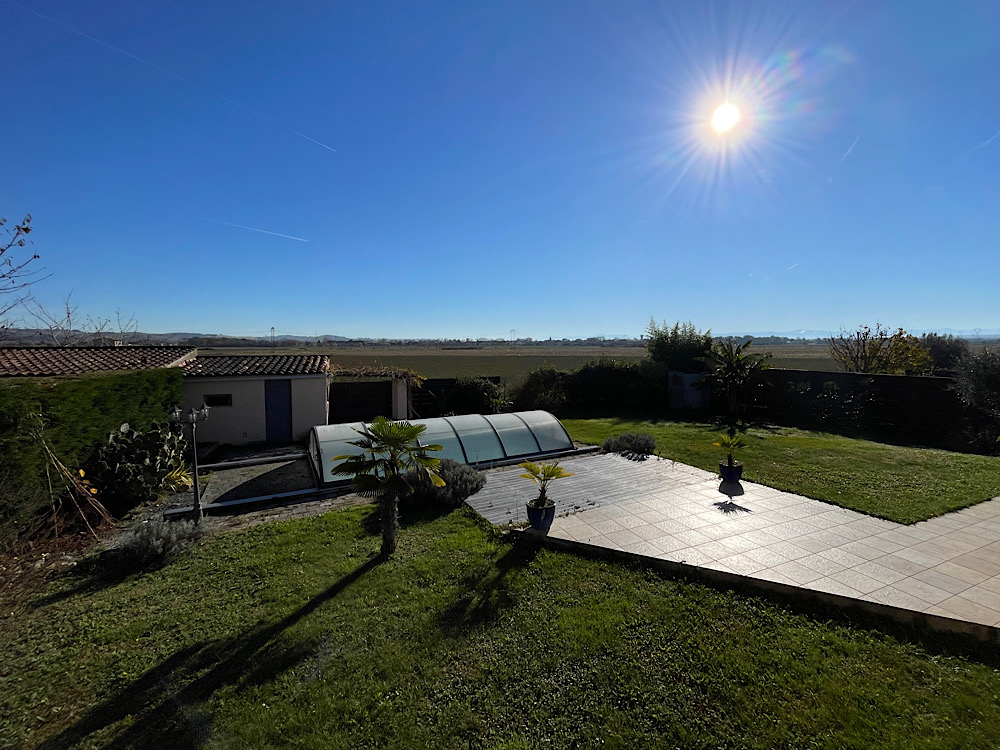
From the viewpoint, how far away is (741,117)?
8.59 metres

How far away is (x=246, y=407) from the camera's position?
15.2m

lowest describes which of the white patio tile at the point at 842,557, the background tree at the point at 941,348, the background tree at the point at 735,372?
the white patio tile at the point at 842,557

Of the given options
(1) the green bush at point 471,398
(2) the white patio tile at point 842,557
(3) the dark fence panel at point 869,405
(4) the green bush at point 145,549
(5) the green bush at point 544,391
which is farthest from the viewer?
(5) the green bush at point 544,391

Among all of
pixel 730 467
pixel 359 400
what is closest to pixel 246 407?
pixel 359 400

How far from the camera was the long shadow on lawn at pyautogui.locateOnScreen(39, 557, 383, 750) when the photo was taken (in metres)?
3.58

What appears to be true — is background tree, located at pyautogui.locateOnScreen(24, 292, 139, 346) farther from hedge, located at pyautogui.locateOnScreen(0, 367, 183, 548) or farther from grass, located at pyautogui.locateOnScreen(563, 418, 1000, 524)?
grass, located at pyautogui.locateOnScreen(563, 418, 1000, 524)

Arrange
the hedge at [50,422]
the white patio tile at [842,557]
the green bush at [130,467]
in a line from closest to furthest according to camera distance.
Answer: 1. the white patio tile at [842,557]
2. the hedge at [50,422]
3. the green bush at [130,467]

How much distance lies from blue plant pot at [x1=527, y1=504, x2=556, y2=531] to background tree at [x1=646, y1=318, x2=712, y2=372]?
18103 millimetres

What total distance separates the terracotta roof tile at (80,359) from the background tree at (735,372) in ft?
72.2

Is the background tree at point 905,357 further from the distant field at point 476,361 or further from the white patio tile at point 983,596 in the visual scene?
the white patio tile at point 983,596

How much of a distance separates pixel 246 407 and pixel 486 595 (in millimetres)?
13093

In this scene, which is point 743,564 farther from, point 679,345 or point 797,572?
point 679,345

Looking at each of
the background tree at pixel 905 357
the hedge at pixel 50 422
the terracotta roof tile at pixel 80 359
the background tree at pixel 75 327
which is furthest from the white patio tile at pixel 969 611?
the background tree at pixel 75 327

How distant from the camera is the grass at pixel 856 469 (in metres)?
8.54
